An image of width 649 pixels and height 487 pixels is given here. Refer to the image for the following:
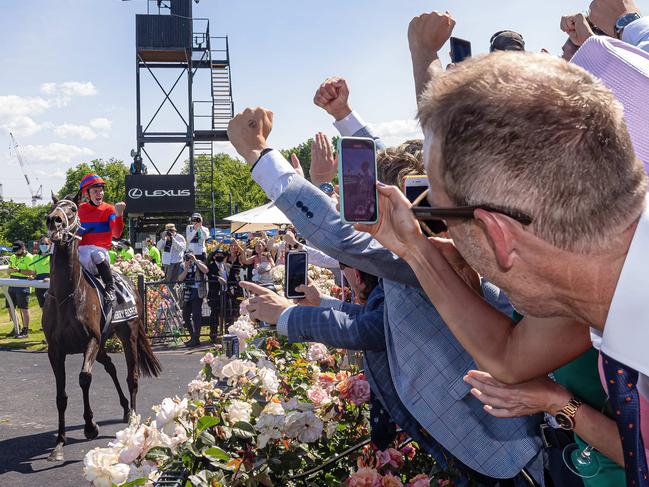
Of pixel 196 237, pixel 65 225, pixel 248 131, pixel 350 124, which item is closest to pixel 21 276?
pixel 196 237

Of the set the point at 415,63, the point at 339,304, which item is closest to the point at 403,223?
the point at 415,63

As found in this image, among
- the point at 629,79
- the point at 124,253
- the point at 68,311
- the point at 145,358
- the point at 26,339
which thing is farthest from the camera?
the point at 124,253

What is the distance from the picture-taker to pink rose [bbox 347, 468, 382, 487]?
7.13 feet

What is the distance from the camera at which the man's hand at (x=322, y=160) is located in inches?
118

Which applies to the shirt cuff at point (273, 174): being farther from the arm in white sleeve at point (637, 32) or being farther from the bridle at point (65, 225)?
the bridle at point (65, 225)

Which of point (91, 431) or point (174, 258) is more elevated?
point (174, 258)

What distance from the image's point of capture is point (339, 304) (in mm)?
3119

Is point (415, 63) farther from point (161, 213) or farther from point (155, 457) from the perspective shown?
point (161, 213)

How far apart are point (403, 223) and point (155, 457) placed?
116 centimetres

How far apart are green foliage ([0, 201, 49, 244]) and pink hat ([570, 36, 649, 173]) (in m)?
85.3

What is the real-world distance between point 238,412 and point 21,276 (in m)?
15.5

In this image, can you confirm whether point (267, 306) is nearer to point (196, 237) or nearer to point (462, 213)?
point (462, 213)

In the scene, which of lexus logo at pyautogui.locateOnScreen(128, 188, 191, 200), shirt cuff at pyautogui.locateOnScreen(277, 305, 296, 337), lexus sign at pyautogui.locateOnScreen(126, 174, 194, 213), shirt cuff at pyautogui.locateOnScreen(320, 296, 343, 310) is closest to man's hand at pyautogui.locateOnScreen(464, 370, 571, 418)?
shirt cuff at pyautogui.locateOnScreen(277, 305, 296, 337)

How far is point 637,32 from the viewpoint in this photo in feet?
8.23
